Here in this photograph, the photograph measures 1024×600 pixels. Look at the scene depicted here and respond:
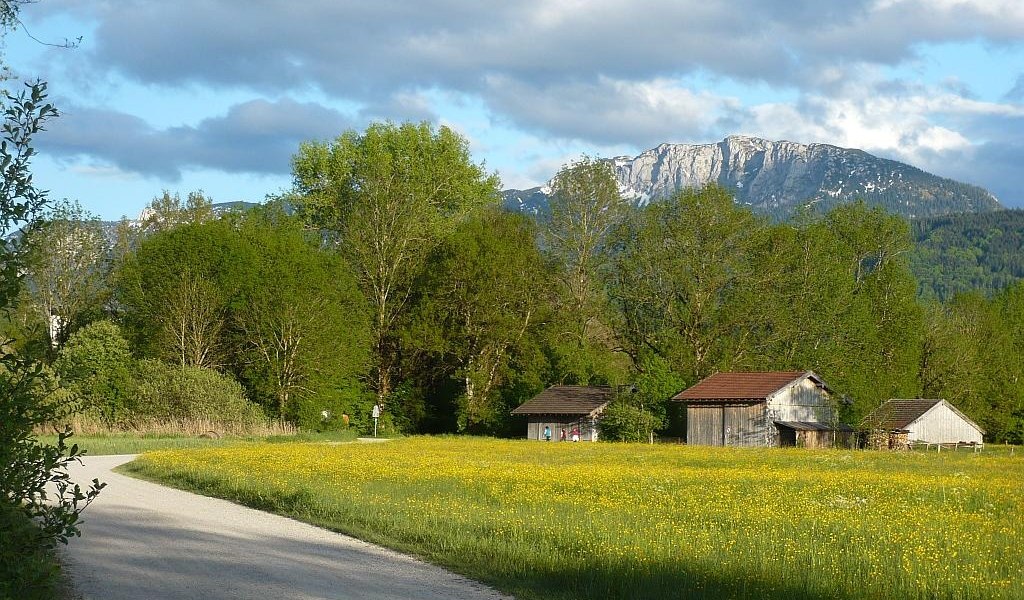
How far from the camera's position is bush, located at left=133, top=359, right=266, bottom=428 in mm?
59406

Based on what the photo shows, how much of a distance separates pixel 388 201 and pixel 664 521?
59012 millimetres

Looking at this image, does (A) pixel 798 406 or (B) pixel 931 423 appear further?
(B) pixel 931 423

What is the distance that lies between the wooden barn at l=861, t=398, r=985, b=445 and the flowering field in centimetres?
4612

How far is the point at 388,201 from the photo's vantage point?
7512 centimetres

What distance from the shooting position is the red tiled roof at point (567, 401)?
71812mm

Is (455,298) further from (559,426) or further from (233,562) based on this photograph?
(233,562)

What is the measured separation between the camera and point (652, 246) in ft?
242

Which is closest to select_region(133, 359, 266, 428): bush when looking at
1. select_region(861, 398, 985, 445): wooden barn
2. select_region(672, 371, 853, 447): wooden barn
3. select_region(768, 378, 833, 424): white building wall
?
select_region(672, 371, 853, 447): wooden barn

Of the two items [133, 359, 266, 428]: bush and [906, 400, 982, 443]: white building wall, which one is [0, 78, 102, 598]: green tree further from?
[906, 400, 982, 443]: white building wall

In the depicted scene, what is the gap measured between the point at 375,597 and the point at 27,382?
517 cm

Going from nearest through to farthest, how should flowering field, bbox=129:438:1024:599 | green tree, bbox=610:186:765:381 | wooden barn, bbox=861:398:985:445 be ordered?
flowering field, bbox=129:438:1024:599 < green tree, bbox=610:186:765:381 < wooden barn, bbox=861:398:985:445

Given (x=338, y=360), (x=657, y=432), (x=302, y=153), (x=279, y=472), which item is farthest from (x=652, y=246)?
(x=279, y=472)

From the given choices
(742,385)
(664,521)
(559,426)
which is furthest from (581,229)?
(664,521)

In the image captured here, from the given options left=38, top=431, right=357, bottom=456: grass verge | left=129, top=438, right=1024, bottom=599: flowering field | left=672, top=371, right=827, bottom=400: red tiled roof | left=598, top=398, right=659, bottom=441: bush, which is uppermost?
left=672, top=371, right=827, bottom=400: red tiled roof
